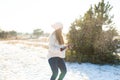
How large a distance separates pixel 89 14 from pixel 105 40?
1.88m

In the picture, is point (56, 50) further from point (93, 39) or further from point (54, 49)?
point (93, 39)

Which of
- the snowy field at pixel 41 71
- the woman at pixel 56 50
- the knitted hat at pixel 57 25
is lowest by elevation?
the snowy field at pixel 41 71

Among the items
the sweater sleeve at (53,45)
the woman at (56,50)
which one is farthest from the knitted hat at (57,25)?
the sweater sleeve at (53,45)

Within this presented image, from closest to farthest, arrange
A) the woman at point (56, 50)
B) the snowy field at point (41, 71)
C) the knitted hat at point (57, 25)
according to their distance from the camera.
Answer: the woman at point (56, 50) < the knitted hat at point (57, 25) < the snowy field at point (41, 71)

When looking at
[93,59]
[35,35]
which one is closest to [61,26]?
[93,59]

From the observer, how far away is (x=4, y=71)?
10.1 meters

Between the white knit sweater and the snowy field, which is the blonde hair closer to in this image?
the white knit sweater

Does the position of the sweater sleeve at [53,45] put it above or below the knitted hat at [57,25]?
below

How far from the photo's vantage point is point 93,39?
46.0ft

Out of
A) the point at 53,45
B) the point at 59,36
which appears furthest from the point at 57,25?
the point at 53,45

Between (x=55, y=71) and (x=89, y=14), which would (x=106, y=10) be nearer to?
(x=89, y=14)

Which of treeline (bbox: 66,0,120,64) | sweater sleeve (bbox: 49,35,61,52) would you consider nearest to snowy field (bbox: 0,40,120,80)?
treeline (bbox: 66,0,120,64)

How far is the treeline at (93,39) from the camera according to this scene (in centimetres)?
1383

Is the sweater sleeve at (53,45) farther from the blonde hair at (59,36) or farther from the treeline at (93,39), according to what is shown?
the treeline at (93,39)
